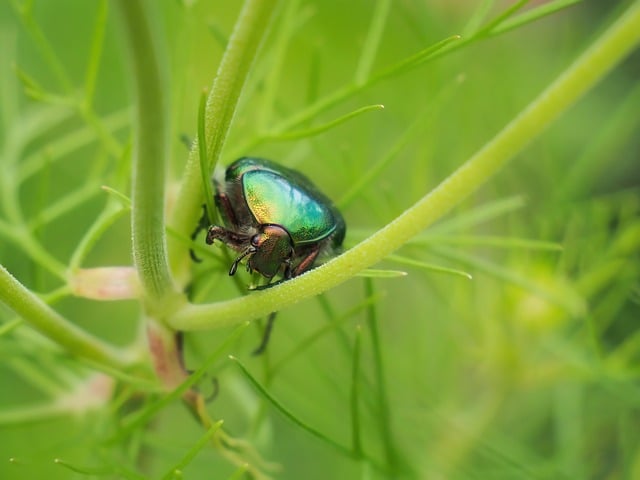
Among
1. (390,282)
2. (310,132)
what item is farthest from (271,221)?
(390,282)

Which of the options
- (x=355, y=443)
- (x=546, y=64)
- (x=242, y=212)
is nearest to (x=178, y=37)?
(x=242, y=212)

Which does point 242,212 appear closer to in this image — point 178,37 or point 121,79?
point 178,37

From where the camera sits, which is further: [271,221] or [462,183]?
[271,221]

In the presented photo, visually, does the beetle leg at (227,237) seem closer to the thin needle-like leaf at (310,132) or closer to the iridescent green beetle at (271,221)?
the iridescent green beetle at (271,221)

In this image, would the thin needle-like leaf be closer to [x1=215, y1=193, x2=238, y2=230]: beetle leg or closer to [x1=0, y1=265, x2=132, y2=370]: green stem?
[x1=215, y1=193, x2=238, y2=230]: beetle leg

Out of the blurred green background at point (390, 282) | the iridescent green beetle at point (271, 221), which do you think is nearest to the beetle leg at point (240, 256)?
the iridescent green beetle at point (271, 221)

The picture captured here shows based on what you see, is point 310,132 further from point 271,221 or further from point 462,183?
point 462,183

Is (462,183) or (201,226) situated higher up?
(201,226)
